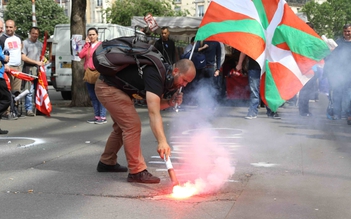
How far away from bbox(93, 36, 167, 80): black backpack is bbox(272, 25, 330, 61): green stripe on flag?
1440 millimetres

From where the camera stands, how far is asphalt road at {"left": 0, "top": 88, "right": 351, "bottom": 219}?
4.76 m

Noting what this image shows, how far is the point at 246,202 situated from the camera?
4.97 meters

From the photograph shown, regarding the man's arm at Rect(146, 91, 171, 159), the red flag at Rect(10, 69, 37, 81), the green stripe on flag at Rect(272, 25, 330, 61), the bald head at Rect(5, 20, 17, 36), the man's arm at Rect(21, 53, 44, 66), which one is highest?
the green stripe on flag at Rect(272, 25, 330, 61)

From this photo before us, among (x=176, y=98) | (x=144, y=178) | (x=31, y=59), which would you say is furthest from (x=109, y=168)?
(x=31, y=59)

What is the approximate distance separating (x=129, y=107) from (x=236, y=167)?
1658 millimetres

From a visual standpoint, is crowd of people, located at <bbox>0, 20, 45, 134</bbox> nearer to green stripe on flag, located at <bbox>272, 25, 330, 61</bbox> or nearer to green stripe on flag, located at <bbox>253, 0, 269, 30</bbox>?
green stripe on flag, located at <bbox>253, 0, 269, 30</bbox>

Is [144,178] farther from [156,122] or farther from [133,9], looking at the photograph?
[133,9]

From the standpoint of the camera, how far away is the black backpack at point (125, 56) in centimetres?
518

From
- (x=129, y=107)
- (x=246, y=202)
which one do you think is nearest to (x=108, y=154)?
(x=129, y=107)

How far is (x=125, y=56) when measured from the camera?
5328 millimetres

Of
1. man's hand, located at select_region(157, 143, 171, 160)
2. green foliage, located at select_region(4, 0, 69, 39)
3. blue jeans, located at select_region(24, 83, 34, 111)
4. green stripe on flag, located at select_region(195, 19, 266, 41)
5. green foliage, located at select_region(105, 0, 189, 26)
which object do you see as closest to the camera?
man's hand, located at select_region(157, 143, 171, 160)

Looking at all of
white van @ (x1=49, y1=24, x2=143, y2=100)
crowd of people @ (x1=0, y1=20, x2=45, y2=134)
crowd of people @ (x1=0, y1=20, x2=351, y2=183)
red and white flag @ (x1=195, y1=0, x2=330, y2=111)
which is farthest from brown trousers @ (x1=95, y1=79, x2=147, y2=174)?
white van @ (x1=49, y1=24, x2=143, y2=100)

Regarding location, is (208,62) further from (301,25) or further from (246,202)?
(246,202)

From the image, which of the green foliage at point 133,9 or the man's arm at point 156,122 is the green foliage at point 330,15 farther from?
the man's arm at point 156,122
